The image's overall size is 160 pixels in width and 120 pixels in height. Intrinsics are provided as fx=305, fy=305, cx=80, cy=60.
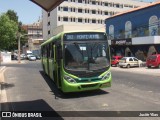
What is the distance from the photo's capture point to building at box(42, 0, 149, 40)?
269ft

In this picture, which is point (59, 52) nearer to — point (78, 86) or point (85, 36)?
point (85, 36)

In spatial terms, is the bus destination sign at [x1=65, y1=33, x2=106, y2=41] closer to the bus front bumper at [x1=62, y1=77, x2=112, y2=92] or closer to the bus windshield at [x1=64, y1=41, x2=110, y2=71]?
the bus windshield at [x1=64, y1=41, x2=110, y2=71]

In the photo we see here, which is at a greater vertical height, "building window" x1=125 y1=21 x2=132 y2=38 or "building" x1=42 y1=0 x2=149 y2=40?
"building" x1=42 y1=0 x2=149 y2=40

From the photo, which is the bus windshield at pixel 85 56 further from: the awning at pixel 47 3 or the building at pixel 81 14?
the building at pixel 81 14

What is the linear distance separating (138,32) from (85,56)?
35155mm

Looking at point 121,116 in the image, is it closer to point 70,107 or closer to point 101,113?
point 101,113

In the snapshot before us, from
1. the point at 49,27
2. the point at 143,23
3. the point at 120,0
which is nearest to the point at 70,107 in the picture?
the point at 143,23

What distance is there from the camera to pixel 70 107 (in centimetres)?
1152

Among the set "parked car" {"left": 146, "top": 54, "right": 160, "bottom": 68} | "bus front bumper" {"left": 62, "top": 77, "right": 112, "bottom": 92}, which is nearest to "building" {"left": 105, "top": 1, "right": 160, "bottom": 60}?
"parked car" {"left": 146, "top": 54, "right": 160, "bottom": 68}

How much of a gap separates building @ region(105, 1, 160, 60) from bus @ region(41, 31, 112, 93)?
89.9 ft

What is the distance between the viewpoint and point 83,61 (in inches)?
543

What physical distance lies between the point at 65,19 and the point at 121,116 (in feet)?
245

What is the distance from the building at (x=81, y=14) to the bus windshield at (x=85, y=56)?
6502 cm

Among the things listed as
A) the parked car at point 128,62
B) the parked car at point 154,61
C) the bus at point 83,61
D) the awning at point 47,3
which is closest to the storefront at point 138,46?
the parked car at point 128,62
